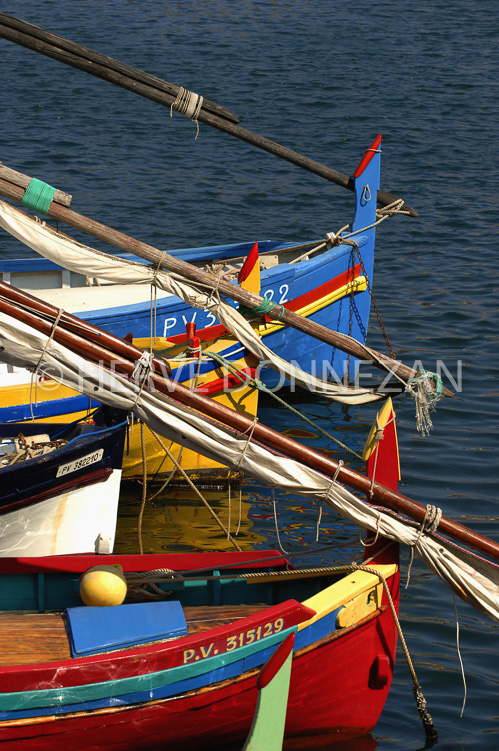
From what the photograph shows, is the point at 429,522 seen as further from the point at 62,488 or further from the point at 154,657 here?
the point at 62,488

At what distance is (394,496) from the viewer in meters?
6.62

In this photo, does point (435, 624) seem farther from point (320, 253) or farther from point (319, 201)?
point (319, 201)

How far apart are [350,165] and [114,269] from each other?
14.1m

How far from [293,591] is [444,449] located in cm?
462

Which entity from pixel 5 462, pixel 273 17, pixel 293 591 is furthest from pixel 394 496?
pixel 273 17

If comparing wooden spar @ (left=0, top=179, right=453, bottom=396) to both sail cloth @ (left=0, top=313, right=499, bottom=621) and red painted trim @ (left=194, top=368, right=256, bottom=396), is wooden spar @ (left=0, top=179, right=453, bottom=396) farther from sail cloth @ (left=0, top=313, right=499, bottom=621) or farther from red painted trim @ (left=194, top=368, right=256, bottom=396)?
sail cloth @ (left=0, top=313, right=499, bottom=621)

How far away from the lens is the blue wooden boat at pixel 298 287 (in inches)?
479

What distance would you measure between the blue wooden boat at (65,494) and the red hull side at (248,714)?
2.22 m

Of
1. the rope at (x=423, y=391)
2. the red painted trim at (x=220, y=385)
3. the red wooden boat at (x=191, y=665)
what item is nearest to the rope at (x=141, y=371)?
the red wooden boat at (x=191, y=665)

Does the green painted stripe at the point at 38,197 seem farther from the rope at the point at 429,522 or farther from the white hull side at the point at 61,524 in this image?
the rope at the point at 429,522

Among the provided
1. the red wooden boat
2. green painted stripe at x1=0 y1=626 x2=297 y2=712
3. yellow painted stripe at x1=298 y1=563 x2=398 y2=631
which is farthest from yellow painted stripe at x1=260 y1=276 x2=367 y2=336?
green painted stripe at x1=0 y1=626 x2=297 y2=712

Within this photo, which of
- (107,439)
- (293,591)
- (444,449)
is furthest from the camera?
(444,449)

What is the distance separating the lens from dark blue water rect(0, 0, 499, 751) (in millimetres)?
9711

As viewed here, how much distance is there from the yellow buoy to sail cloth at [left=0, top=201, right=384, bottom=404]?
3.01 metres
